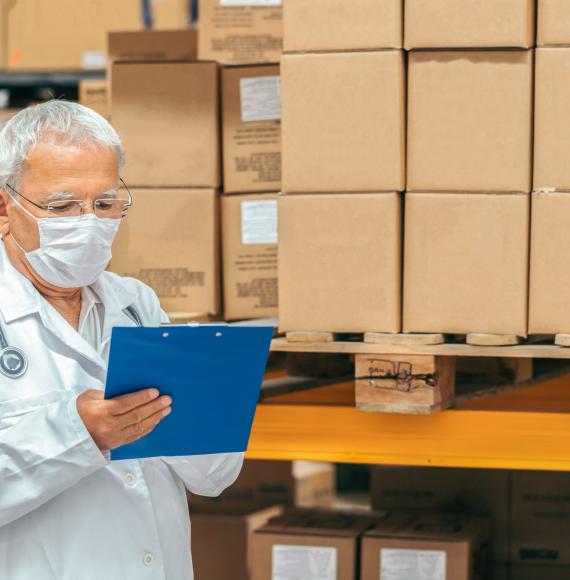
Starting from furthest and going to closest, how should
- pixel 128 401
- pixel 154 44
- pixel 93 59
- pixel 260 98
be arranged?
pixel 93 59 → pixel 154 44 → pixel 260 98 → pixel 128 401

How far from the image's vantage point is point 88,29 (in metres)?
5.93

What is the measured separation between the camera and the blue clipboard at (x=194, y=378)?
86.4 inches

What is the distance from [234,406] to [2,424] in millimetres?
497

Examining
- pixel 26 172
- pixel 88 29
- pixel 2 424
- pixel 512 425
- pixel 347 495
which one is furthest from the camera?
pixel 347 495

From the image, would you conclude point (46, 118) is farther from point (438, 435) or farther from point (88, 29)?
point (88, 29)

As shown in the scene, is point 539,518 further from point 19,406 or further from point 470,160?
point 19,406

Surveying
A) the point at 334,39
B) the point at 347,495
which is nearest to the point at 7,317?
the point at 334,39

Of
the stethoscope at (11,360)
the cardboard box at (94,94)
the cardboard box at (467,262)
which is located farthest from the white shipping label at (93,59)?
the stethoscope at (11,360)

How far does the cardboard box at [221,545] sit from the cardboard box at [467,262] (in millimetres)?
1760

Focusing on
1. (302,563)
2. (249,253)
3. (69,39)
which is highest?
(69,39)

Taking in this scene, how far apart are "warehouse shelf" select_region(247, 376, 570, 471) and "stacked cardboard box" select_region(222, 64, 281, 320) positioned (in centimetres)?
41

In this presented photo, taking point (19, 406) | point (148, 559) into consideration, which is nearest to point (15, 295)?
point (19, 406)

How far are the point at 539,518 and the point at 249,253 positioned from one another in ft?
4.83

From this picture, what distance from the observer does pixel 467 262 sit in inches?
120
